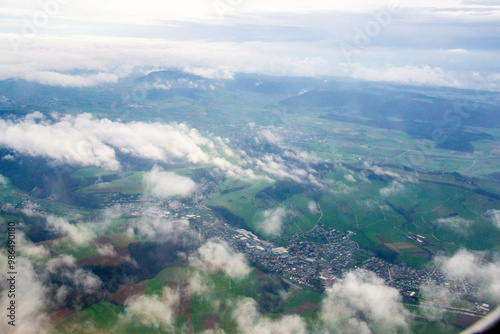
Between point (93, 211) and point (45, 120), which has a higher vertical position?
point (45, 120)

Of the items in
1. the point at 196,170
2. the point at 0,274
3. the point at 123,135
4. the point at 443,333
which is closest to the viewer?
the point at 443,333

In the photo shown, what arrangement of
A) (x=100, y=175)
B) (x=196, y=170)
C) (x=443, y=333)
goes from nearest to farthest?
(x=443, y=333) → (x=100, y=175) → (x=196, y=170)

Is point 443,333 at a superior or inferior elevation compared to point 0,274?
inferior

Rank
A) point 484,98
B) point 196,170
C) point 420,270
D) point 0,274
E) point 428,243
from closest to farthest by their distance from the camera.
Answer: point 0,274
point 420,270
point 428,243
point 196,170
point 484,98

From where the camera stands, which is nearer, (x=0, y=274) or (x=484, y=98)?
(x=0, y=274)

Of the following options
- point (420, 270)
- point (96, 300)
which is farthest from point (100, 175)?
point (420, 270)

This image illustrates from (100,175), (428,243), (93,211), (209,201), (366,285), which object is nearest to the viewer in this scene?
(366,285)

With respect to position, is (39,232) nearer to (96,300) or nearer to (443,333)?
(96,300)

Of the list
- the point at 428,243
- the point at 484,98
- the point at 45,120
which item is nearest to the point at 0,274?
the point at 428,243

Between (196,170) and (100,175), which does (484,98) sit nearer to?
(196,170)
